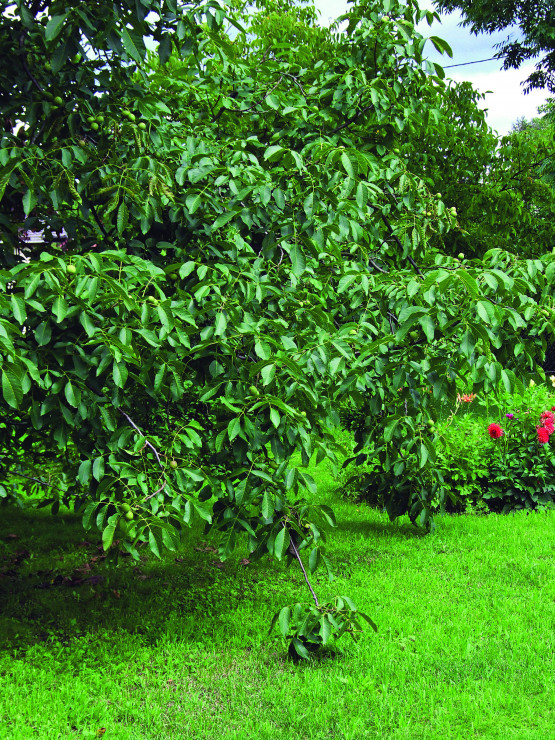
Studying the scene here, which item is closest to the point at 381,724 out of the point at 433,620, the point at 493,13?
the point at 433,620

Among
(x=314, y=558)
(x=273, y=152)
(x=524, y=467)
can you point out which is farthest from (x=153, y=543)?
(x=524, y=467)

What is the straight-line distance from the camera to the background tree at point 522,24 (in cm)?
1611

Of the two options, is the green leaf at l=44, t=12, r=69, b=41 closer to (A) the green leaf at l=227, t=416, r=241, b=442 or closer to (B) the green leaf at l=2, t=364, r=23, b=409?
(B) the green leaf at l=2, t=364, r=23, b=409

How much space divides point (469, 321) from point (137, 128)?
1935 mm

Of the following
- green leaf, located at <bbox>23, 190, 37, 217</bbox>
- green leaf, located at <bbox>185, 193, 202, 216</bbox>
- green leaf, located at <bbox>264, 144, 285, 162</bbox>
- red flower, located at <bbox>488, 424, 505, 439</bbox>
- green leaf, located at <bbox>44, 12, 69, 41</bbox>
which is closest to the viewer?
green leaf, located at <bbox>44, 12, 69, 41</bbox>

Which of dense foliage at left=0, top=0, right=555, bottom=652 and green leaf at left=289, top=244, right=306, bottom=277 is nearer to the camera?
dense foliage at left=0, top=0, right=555, bottom=652

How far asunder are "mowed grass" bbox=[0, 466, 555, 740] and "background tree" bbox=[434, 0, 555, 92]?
14510mm

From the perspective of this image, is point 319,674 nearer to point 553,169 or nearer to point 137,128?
point 137,128

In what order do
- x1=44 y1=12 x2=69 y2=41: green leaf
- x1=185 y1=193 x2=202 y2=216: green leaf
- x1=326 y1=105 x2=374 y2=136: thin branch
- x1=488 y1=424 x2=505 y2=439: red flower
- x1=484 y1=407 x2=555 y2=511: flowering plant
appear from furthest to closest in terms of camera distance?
x1=488 y1=424 x2=505 y2=439: red flower, x1=484 y1=407 x2=555 y2=511: flowering plant, x1=326 y1=105 x2=374 y2=136: thin branch, x1=185 y1=193 x2=202 y2=216: green leaf, x1=44 y1=12 x2=69 y2=41: green leaf

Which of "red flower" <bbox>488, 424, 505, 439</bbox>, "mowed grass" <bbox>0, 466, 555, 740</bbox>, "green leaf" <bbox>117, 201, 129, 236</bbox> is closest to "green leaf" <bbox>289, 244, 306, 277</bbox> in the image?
"green leaf" <bbox>117, 201, 129, 236</bbox>

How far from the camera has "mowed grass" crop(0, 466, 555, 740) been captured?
313cm

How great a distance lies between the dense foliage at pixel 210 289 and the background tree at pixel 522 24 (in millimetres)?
14264

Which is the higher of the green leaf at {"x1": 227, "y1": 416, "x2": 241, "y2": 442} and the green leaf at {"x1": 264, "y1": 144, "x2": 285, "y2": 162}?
the green leaf at {"x1": 264, "y1": 144, "x2": 285, "y2": 162}

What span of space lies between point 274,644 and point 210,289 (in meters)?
2.06
